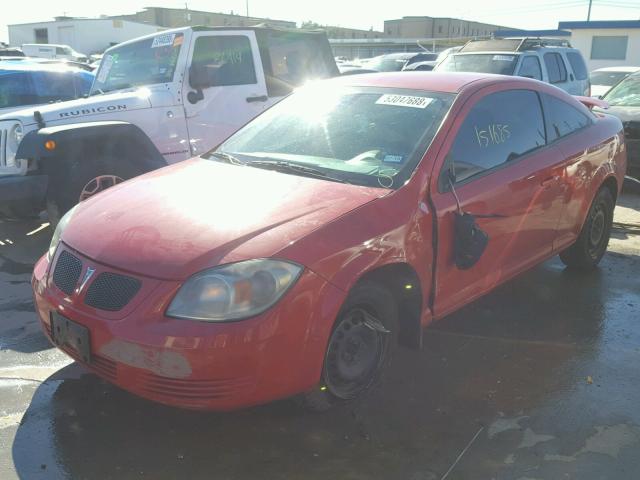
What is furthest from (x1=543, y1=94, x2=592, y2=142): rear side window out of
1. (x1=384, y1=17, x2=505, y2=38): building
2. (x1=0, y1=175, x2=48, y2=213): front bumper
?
(x1=384, y1=17, x2=505, y2=38): building

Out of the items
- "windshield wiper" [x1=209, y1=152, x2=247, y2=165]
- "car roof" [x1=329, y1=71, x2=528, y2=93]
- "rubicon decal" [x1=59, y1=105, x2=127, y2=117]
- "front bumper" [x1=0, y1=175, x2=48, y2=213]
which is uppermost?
"car roof" [x1=329, y1=71, x2=528, y2=93]

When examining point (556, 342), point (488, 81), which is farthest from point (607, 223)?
point (488, 81)

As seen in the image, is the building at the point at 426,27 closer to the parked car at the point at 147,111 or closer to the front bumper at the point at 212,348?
the parked car at the point at 147,111

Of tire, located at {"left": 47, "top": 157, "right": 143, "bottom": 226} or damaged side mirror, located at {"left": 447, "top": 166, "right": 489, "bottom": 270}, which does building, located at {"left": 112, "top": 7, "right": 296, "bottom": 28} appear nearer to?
tire, located at {"left": 47, "top": 157, "right": 143, "bottom": 226}

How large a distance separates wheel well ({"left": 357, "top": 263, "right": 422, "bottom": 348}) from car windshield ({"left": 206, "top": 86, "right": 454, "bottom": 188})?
45 cm

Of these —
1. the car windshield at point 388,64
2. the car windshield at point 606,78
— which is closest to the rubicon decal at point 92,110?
the car windshield at point 606,78

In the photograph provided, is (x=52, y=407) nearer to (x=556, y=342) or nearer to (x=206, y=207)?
(x=206, y=207)

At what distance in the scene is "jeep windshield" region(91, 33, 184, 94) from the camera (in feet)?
20.7

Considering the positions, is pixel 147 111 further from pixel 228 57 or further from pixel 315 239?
pixel 315 239

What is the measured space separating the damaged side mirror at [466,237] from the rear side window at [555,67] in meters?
9.10

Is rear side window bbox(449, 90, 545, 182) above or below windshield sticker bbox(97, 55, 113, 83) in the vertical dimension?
below

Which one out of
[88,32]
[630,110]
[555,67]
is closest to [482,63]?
[555,67]

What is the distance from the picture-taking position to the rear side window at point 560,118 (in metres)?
4.47

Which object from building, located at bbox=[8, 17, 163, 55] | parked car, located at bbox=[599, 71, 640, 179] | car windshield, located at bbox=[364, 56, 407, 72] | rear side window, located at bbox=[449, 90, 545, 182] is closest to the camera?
rear side window, located at bbox=[449, 90, 545, 182]
